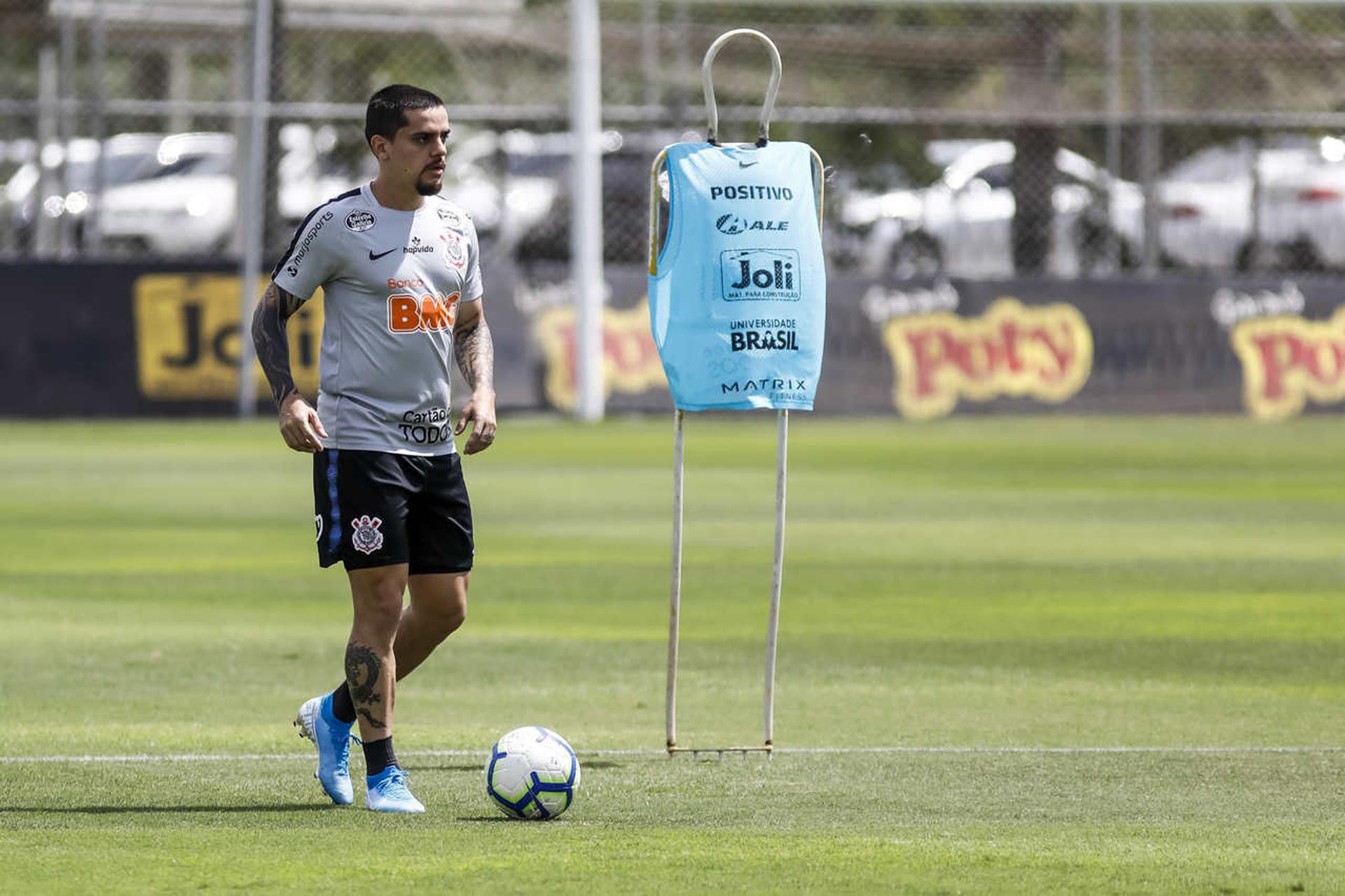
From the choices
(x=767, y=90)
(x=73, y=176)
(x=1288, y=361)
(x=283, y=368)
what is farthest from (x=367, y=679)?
(x=73, y=176)

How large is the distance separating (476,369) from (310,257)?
2.14 ft

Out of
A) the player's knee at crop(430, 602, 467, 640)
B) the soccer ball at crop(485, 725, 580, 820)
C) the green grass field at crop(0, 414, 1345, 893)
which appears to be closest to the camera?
the green grass field at crop(0, 414, 1345, 893)

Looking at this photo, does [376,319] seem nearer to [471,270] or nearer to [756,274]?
[471,270]

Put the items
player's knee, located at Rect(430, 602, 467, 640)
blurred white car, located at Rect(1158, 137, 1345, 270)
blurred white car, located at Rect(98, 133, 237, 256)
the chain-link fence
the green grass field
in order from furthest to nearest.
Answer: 1. blurred white car, located at Rect(98, 133, 237, 256)
2. blurred white car, located at Rect(1158, 137, 1345, 270)
3. the chain-link fence
4. player's knee, located at Rect(430, 602, 467, 640)
5. the green grass field

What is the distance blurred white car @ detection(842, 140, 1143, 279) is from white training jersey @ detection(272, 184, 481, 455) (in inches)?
813

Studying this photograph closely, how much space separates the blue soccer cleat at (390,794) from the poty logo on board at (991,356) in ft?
65.1

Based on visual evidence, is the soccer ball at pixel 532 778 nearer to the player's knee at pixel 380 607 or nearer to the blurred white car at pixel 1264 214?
the player's knee at pixel 380 607

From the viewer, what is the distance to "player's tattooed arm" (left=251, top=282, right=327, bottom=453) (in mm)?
6973

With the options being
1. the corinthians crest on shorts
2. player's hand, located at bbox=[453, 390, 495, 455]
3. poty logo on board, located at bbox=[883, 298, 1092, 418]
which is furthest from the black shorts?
poty logo on board, located at bbox=[883, 298, 1092, 418]

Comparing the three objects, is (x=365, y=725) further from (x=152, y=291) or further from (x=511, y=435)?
(x=152, y=291)

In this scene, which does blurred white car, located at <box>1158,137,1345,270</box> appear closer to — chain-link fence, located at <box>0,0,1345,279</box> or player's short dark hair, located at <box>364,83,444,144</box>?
chain-link fence, located at <box>0,0,1345,279</box>

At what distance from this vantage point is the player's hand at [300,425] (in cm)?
696

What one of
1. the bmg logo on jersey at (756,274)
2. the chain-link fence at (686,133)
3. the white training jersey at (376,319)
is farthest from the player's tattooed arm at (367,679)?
the chain-link fence at (686,133)

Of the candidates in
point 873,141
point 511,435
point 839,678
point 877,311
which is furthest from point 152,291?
point 839,678
